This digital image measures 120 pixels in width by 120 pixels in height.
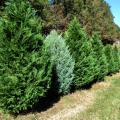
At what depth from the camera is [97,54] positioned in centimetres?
2439

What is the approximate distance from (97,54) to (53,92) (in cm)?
984

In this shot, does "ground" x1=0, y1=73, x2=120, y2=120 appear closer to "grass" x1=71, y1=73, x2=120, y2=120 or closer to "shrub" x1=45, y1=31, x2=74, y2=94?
"grass" x1=71, y1=73, x2=120, y2=120

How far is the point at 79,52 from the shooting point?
18359 mm

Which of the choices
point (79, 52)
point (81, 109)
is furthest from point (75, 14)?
point (81, 109)

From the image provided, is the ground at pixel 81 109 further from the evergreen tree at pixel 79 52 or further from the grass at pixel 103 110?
the evergreen tree at pixel 79 52

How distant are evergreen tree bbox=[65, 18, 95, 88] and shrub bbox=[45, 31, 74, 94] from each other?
2.05 m

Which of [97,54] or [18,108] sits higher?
[97,54]

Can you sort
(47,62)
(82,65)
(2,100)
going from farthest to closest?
(82,65)
(47,62)
(2,100)

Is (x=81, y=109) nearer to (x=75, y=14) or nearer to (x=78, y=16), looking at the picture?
(x=75, y=14)

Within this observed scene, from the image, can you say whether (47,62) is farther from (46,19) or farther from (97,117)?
(46,19)

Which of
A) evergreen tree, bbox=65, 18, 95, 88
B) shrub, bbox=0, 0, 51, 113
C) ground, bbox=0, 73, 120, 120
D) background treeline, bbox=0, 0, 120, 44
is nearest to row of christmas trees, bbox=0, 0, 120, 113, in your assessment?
shrub, bbox=0, 0, 51, 113

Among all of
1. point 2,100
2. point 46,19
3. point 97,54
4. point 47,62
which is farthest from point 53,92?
point 46,19

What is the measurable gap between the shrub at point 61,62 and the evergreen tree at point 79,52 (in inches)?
80.9

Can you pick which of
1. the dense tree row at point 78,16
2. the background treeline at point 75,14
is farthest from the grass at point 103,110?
the dense tree row at point 78,16
